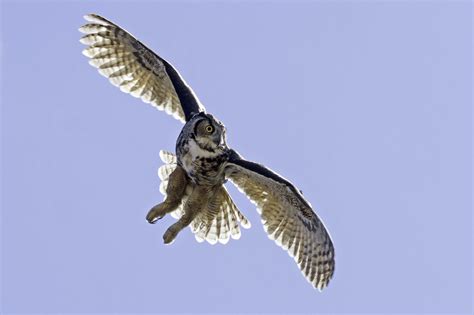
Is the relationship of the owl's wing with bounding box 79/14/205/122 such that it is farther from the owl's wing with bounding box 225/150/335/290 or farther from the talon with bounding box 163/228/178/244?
the talon with bounding box 163/228/178/244

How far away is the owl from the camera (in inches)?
332

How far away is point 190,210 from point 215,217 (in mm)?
718

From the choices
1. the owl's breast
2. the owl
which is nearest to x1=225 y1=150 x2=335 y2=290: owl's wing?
the owl

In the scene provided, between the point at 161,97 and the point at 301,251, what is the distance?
1.97 metres

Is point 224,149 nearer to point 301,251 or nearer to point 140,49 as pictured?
point 301,251

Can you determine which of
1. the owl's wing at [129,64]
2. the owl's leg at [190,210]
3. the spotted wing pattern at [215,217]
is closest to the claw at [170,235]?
the owl's leg at [190,210]

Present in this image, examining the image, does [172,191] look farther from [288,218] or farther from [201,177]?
[288,218]

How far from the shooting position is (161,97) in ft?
31.9

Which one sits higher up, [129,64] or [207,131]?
[129,64]

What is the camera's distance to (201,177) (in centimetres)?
853

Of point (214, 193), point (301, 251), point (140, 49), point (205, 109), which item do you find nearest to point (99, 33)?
point (140, 49)

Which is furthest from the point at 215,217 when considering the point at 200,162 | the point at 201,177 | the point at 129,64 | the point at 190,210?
the point at 129,64

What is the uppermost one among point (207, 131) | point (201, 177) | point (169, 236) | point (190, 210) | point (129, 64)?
point (129, 64)

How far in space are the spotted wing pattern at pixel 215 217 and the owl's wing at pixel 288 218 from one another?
0.35m
